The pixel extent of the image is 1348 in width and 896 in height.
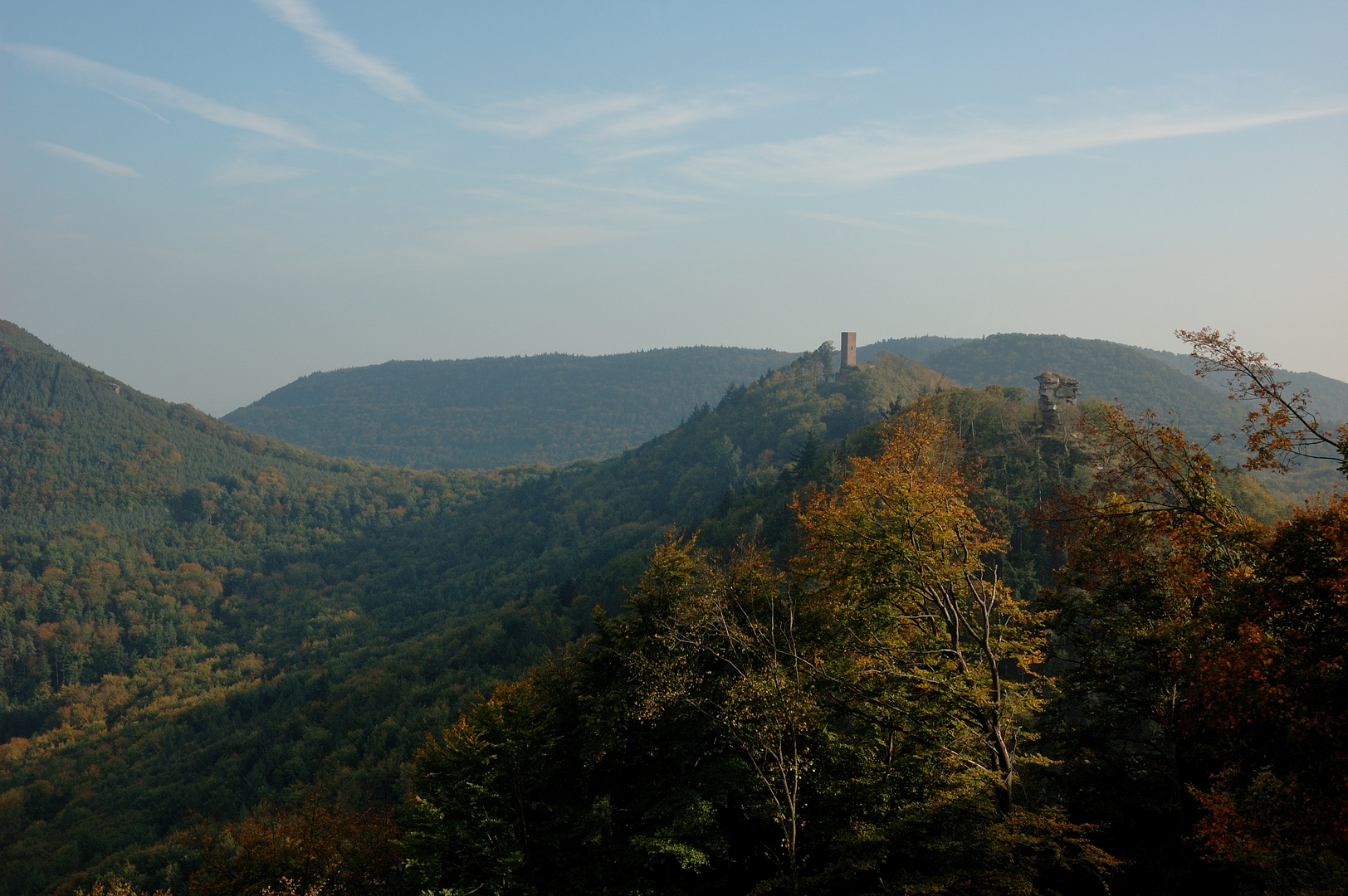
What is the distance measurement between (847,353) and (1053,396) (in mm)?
103813

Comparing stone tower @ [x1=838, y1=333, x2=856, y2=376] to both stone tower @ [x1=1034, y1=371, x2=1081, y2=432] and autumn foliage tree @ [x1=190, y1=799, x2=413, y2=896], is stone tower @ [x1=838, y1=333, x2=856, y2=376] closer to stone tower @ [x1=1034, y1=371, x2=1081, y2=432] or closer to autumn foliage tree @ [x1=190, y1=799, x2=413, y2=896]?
stone tower @ [x1=1034, y1=371, x2=1081, y2=432]

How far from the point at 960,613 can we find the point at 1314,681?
28.8ft

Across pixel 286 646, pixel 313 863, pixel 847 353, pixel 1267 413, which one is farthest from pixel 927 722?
pixel 286 646

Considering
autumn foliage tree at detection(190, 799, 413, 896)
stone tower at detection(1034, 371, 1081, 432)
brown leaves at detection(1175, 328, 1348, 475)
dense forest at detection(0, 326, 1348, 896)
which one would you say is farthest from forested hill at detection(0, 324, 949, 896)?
brown leaves at detection(1175, 328, 1348, 475)

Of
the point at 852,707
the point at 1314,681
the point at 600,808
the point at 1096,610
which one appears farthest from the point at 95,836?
the point at 1314,681

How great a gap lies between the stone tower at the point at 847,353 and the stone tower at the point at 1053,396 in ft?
334

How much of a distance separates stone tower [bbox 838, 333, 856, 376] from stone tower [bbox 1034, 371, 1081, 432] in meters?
102

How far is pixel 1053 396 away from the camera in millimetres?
65562

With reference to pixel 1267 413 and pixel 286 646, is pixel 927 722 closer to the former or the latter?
pixel 1267 413

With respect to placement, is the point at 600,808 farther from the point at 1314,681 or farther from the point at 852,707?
the point at 1314,681

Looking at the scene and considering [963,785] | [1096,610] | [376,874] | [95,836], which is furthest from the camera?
[95,836]

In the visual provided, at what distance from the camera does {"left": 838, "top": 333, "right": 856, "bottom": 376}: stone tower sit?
165875mm

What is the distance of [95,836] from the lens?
249 feet

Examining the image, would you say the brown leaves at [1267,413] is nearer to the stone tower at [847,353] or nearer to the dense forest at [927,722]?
the dense forest at [927,722]
